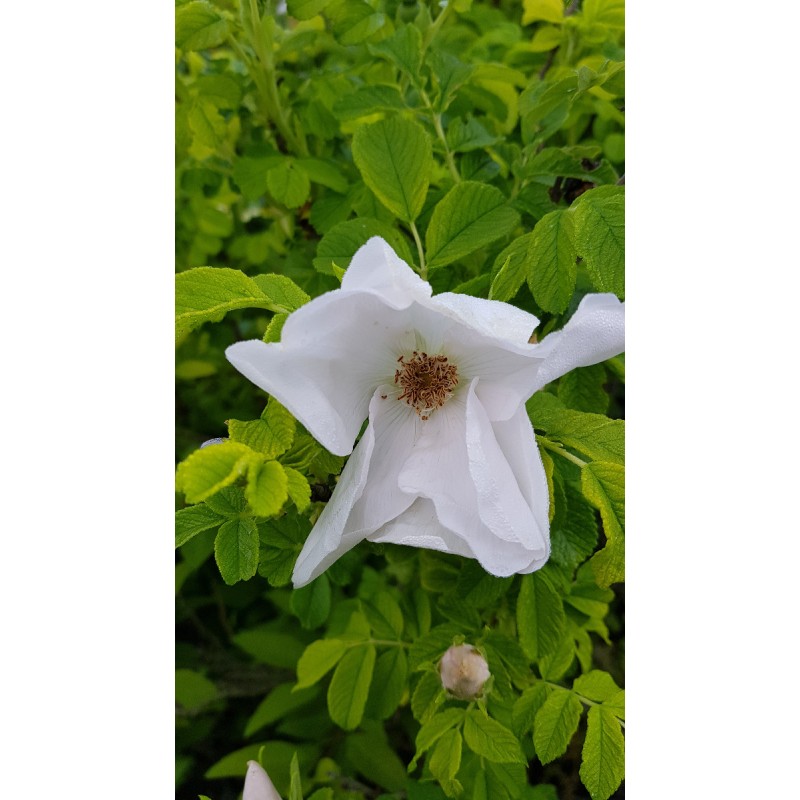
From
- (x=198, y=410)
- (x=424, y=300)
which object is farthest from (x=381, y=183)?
(x=198, y=410)

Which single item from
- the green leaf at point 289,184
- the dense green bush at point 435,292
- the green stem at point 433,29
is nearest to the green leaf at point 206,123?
the dense green bush at point 435,292

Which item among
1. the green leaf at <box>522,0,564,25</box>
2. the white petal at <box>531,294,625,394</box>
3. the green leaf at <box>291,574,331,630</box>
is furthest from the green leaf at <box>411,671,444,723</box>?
the green leaf at <box>522,0,564,25</box>

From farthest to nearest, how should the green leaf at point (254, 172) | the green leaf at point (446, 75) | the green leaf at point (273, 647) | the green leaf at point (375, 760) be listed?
the green leaf at point (273, 647), the green leaf at point (375, 760), the green leaf at point (254, 172), the green leaf at point (446, 75)

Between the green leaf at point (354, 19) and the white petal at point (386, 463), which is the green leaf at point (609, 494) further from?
the green leaf at point (354, 19)

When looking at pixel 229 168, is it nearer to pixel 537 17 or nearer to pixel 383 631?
pixel 537 17

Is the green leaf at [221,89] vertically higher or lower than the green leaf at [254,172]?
higher

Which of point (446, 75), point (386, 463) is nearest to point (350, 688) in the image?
point (386, 463)

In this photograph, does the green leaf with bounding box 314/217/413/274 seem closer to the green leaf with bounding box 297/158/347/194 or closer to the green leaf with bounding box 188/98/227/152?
the green leaf with bounding box 297/158/347/194
